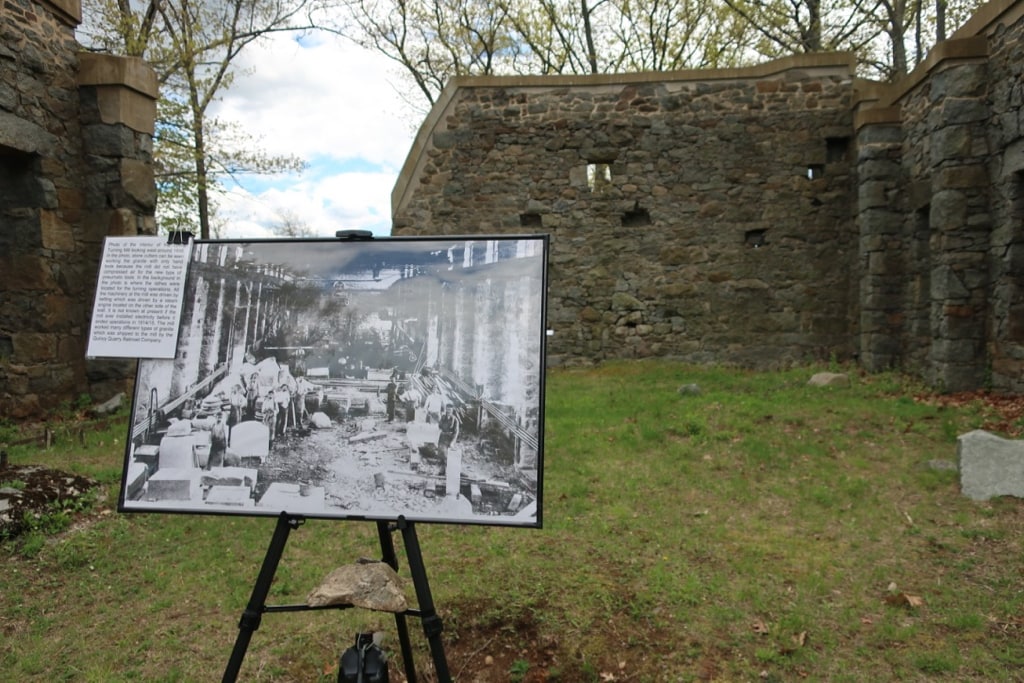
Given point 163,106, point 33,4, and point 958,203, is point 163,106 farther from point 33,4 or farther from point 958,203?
point 958,203

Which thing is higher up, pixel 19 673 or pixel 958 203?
pixel 958 203

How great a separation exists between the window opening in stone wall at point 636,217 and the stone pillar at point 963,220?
4.01m

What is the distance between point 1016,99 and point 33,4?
9.76m

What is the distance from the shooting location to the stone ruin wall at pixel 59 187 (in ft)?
22.5

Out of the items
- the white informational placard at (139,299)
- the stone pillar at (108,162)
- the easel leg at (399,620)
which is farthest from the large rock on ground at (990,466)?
the stone pillar at (108,162)

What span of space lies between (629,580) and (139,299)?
9.33 ft

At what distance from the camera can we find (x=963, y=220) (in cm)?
752

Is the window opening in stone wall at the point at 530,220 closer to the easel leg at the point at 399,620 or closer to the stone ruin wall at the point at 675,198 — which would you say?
the stone ruin wall at the point at 675,198

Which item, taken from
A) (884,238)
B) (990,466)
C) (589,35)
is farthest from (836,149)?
(589,35)

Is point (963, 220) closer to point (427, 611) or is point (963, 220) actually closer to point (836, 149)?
point (836, 149)

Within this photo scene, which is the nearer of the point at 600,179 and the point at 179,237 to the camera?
the point at 179,237

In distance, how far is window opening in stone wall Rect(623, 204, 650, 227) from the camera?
420 inches

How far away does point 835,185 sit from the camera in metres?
10.3

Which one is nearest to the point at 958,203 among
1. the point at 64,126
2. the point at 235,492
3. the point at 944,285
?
the point at 944,285
